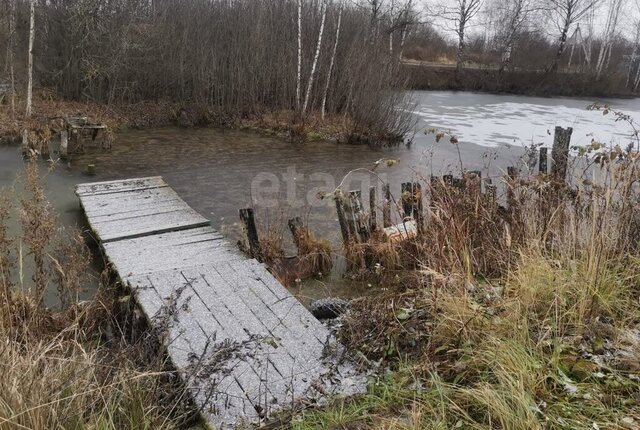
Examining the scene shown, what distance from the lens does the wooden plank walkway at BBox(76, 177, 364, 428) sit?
99.3 inches

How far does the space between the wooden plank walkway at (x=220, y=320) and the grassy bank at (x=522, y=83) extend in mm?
23716

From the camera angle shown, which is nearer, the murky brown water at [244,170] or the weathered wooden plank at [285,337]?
the weathered wooden plank at [285,337]

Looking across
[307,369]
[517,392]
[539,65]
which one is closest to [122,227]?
[307,369]

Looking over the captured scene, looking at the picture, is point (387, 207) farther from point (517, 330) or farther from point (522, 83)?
point (522, 83)

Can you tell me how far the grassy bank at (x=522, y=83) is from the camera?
27125 millimetres

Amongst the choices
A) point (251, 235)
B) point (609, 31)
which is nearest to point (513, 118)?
Result: point (251, 235)

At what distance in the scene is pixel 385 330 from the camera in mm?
3074

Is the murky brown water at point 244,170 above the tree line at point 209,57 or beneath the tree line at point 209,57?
beneath

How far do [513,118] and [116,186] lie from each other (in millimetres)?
14767

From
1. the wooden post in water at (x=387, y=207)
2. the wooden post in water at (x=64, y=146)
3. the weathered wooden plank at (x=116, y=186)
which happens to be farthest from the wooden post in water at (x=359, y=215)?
the wooden post in water at (x=64, y=146)

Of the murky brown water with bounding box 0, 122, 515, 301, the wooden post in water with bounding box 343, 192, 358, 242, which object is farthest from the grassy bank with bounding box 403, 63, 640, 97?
the wooden post in water with bounding box 343, 192, 358, 242

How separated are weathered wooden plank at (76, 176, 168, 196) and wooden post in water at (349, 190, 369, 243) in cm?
329

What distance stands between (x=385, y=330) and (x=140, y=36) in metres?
13.2

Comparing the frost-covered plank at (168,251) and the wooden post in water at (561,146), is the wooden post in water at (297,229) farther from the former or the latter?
the wooden post in water at (561,146)
